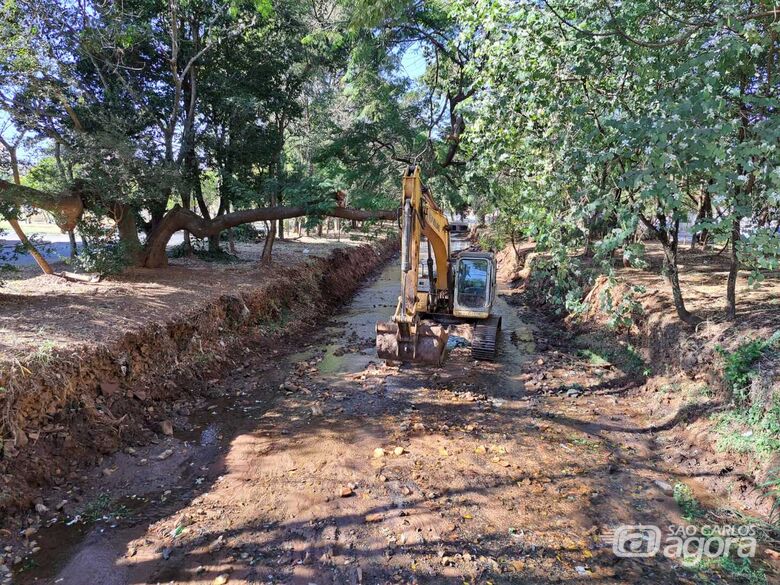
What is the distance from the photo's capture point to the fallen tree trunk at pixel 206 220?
12.9 metres

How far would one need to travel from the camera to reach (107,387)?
22.5 ft

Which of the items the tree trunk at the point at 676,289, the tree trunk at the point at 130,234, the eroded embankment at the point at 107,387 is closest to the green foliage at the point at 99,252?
the tree trunk at the point at 130,234

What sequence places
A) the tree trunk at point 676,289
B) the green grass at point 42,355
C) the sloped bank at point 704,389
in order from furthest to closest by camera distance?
the tree trunk at point 676,289, the green grass at point 42,355, the sloped bank at point 704,389

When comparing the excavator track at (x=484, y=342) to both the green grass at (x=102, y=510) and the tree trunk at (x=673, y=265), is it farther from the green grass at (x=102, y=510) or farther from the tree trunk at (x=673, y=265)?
the green grass at (x=102, y=510)

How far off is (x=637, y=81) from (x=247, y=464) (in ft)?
25.7

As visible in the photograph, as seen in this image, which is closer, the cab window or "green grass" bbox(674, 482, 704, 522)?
"green grass" bbox(674, 482, 704, 522)

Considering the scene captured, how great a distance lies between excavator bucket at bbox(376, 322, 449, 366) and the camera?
7.96 m

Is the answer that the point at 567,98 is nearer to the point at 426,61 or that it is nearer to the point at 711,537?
the point at 711,537

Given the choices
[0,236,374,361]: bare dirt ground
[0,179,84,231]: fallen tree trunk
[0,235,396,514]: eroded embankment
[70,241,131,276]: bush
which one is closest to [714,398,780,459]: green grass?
[0,235,396,514]: eroded embankment

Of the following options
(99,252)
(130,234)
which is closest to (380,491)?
(99,252)

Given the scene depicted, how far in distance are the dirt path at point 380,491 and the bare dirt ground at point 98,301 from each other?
200 centimetres

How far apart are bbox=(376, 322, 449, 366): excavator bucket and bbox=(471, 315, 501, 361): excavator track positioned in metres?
2.94

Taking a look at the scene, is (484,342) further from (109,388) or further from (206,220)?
(206,220)

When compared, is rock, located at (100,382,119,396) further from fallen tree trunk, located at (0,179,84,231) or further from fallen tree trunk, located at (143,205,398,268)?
fallen tree trunk, located at (143,205,398,268)
